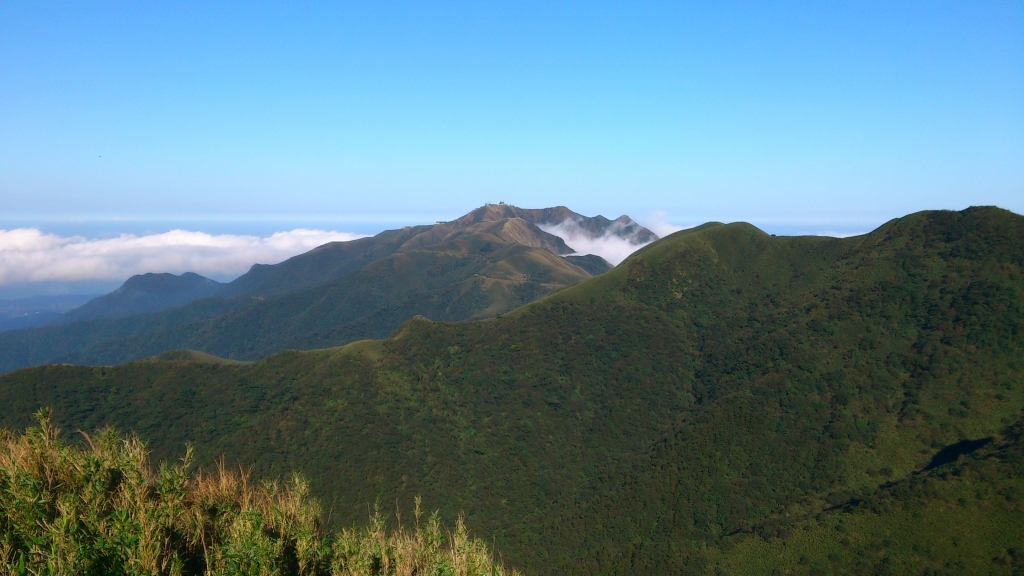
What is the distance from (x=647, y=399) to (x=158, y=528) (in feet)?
284

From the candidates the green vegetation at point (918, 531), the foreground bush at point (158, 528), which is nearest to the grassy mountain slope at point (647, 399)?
the green vegetation at point (918, 531)

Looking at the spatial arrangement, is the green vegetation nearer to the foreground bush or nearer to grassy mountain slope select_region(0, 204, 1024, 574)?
grassy mountain slope select_region(0, 204, 1024, 574)

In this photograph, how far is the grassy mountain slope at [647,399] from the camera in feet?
216

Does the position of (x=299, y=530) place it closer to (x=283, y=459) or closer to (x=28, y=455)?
(x=28, y=455)

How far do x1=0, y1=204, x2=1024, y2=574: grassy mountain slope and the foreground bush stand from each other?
4888 centimetres

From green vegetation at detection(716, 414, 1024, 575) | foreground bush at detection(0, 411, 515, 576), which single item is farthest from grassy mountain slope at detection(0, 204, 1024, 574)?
foreground bush at detection(0, 411, 515, 576)

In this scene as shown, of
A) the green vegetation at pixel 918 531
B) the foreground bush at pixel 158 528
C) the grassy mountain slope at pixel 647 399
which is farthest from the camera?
the grassy mountain slope at pixel 647 399

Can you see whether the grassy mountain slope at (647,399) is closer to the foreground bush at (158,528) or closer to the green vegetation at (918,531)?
the green vegetation at (918,531)

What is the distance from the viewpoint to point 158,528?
13156 mm

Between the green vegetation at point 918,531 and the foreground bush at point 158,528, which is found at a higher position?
the foreground bush at point 158,528

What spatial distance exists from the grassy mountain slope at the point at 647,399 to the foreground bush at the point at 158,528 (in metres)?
48.9

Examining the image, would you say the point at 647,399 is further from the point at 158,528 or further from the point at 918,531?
the point at 158,528

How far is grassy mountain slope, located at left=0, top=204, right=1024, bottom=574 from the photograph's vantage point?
6594 centimetres

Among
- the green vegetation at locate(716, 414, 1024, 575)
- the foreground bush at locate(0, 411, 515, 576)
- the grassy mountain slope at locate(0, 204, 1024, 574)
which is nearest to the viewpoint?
the foreground bush at locate(0, 411, 515, 576)
